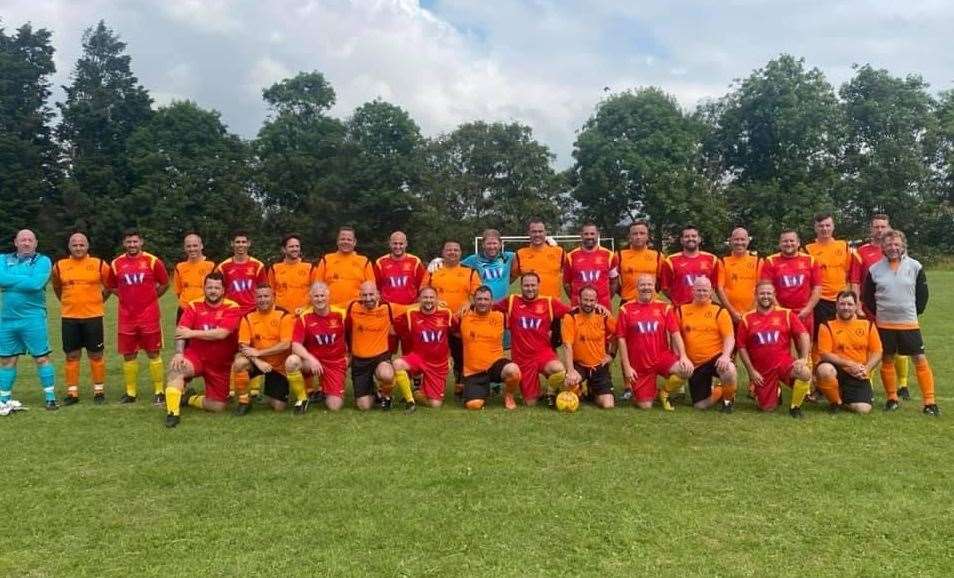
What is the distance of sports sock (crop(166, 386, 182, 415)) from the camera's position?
5.91 m

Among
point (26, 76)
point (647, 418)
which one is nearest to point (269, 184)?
point (26, 76)

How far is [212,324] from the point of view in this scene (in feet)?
21.4

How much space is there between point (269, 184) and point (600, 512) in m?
41.9

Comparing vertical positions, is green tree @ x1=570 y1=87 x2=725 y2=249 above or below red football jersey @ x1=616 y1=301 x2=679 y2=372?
above

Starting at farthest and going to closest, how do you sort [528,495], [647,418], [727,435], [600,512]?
[647,418]
[727,435]
[528,495]
[600,512]

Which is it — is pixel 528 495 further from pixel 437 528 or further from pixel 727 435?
pixel 727 435

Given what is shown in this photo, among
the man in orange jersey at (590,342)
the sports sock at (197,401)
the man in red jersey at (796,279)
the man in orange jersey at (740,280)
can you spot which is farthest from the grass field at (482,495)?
the man in orange jersey at (740,280)

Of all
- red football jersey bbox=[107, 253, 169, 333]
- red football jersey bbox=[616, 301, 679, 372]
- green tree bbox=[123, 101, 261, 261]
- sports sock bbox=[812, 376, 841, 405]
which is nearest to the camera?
sports sock bbox=[812, 376, 841, 405]

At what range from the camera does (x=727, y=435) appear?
17.7 ft

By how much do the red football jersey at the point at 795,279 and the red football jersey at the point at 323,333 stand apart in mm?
4442

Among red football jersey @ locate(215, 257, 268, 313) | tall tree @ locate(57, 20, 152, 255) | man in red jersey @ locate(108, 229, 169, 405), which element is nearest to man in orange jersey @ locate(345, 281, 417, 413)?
red football jersey @ locate(215, 257, 268, 313)

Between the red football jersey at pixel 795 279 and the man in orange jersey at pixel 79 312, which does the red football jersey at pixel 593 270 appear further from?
the man in orange jersey at pixel 79 312

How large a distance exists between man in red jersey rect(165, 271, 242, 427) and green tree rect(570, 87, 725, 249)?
3335 centimetres

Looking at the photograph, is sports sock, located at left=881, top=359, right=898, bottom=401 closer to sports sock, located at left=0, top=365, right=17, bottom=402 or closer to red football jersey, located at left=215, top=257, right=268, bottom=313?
red football jersey, located at left=215, top=257, right=268, bottom=313
